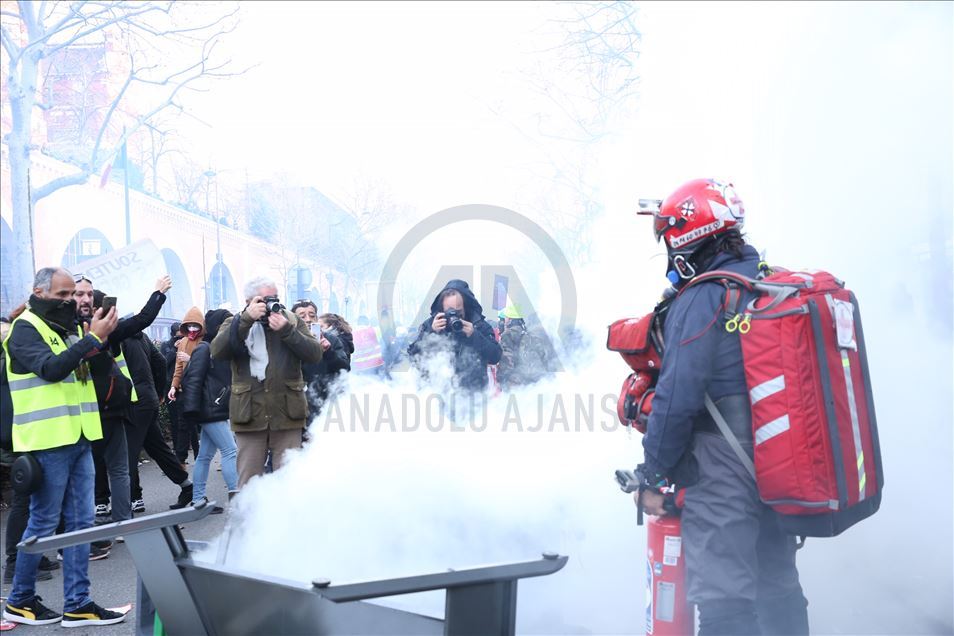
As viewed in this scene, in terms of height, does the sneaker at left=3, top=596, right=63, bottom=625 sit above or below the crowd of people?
below

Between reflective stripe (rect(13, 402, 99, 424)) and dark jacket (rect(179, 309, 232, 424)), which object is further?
dark jacket (rect(179, 309, 232, 424))

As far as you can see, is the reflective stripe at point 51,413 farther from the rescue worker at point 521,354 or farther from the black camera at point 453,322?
the rescue worker at point 521,354

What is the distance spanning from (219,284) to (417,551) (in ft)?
45.1

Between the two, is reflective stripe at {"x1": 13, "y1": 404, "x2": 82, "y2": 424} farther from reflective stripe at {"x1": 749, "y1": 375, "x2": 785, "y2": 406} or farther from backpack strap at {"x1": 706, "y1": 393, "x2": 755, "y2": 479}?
reflective stripe at {"x1": 749, "y1": 375, "x2": 785, "y2": 406}

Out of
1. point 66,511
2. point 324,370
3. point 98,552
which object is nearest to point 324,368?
point 324,370

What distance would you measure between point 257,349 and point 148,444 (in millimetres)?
2029

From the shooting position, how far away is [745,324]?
7.07 ft

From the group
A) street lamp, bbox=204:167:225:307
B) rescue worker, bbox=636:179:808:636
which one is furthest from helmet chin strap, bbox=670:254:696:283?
street lamp, bbox=204:167:225:307

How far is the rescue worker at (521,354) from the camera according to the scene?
15.8 ft

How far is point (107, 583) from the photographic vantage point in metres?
4.36

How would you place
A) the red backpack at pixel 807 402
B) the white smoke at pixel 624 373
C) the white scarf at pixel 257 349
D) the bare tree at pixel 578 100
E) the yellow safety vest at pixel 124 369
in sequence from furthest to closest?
1. the bare tree at pixel 578 100
2. the yellow safety vest at pixel 124 369
3. the white scarf at pixel 257 349
4. the white smoke at pixel 624 373
5. the red backpack at pixel 807 402

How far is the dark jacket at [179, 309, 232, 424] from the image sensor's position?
18.7ft

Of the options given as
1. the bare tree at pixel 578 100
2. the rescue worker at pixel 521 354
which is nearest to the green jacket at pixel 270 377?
the rescue worker at pixel 521 354

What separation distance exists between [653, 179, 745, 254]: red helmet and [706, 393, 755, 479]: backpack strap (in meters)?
0.54
